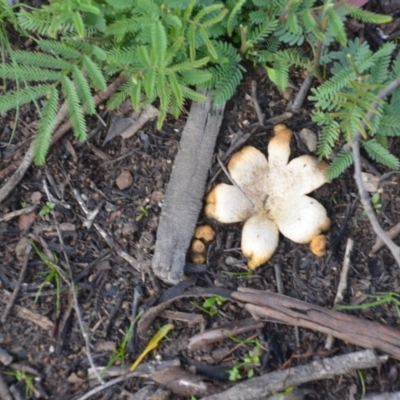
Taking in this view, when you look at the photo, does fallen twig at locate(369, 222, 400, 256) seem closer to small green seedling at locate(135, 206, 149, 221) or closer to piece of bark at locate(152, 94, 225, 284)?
piece of bark at locate(152, 94, 225, 284)

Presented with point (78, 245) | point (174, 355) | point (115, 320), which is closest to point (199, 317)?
point (174, 355)

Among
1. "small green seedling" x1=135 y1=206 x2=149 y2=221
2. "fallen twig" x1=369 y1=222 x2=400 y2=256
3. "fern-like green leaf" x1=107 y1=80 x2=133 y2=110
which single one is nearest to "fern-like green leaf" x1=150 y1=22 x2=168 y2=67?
"fern-like green leaf" x1=107 y1=80 x2=133 y2=110

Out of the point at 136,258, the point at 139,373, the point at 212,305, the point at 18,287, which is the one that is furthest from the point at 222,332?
the point at 18,287

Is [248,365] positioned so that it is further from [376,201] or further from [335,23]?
[335,23]

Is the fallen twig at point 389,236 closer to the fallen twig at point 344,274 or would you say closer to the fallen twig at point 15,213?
the fallen twig at point 344,274

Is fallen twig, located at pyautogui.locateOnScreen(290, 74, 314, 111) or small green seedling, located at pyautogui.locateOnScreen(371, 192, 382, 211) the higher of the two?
fallen twig, located at pyautogui.locateOnScreen(290, 74, 314, 111)

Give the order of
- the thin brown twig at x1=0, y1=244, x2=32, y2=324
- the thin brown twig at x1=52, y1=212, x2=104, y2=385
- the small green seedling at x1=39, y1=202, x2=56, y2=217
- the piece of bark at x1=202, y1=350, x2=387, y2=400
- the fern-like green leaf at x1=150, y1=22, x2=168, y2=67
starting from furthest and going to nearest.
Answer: the small green seedling at x1=39, y1=202, x2=56, y2=217 → the thin brown twig at x1=0, y1=244, x2=32, y2=324 → the thin brown twig at x1=52, y1=212, x2=104, y2=385 → the piece of bark at x1=202, y1=350, x2=387, y2=400 → the fern-like green leaf at x1=150, y1=22, x2=168, y2=67
